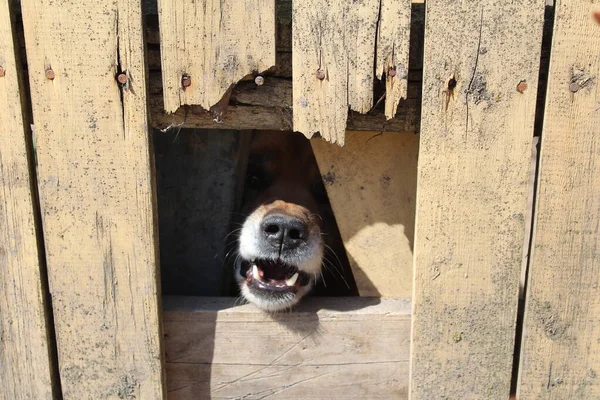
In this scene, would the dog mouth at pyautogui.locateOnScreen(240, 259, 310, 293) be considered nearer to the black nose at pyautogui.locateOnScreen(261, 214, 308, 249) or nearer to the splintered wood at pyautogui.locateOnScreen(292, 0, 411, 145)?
the black nose at pyautogui.locateOnScreen(261, 214, 308, 249)

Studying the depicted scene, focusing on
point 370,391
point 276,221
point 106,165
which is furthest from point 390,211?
point 106,165

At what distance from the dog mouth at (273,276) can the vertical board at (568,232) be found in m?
0.90

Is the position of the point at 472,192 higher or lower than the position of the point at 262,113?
lower

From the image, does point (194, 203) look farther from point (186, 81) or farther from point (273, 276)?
point (186, 81)

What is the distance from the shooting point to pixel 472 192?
6.12 ft

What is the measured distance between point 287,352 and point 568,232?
1.02m

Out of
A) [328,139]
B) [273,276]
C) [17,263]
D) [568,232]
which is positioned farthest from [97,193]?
[568,232]

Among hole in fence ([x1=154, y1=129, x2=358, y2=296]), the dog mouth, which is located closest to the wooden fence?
the dog mouth

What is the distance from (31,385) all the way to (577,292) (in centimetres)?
181

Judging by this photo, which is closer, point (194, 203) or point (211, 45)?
point (211, 45)

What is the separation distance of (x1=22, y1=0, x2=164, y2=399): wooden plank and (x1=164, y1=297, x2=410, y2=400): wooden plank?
159mm

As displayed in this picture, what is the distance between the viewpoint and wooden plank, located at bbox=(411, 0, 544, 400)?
5.76 feet

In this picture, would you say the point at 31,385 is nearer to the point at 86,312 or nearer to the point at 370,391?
the point at 86,312

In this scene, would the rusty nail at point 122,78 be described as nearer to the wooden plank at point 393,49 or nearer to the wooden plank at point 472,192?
the wooden plank at point 393,49
